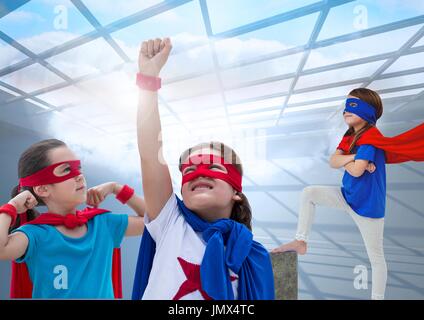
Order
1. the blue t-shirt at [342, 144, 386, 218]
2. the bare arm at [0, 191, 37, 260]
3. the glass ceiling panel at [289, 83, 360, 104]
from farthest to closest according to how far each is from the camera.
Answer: the glass ceiling panel at [289, 83, 360, 104] → the blue t-shirt at [342, 144, 386, 218] → the bare arm at [0, 191, 37, 260]

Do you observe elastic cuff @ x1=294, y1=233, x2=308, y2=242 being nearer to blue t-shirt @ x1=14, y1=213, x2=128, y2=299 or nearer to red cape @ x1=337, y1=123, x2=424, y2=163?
red cape @ x1=337, y1=123, x2=424, y2=163

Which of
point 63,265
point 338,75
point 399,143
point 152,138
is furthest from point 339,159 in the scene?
point 63,265

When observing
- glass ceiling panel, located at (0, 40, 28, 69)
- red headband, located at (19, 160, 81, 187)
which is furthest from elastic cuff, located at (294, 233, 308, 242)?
glass ceiling panel, located at (0, 40, 28, 69)

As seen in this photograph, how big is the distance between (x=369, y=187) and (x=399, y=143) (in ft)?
0.48

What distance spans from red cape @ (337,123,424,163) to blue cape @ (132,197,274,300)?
423 millimetres

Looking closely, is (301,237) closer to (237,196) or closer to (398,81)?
(237,196)

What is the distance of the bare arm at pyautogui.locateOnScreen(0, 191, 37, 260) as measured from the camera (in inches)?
22.5

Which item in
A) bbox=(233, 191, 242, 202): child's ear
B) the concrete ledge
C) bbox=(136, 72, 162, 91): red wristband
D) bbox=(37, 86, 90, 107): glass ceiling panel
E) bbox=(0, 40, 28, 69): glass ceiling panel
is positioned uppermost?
bbox=(0, 40, 28, 69): glass ceiling panel

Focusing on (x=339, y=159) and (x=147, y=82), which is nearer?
(x=147, y=82)

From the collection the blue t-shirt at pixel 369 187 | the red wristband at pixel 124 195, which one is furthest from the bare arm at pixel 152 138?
the blue t-shirt at pixel 369 187

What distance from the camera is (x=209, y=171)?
0.53 meters

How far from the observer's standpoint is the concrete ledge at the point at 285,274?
2.37 ft
